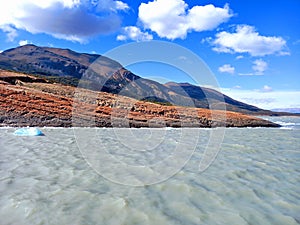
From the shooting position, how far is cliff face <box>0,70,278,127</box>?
30.0 metres

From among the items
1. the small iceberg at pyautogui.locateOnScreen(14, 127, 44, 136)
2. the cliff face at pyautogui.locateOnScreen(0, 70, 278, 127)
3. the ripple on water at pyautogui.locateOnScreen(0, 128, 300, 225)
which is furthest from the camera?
the cliff face at pyautogui.locateOnScreen(0, 70, 278, 127)

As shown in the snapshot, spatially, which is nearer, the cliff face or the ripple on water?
the ripple on water

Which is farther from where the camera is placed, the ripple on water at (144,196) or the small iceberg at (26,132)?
the small iceberg at (26,132)

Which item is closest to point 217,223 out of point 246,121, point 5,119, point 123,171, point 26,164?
point 123,171

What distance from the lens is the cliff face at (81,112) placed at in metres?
30.0

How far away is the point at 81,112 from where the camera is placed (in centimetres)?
3494

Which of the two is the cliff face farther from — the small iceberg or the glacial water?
the glacial water

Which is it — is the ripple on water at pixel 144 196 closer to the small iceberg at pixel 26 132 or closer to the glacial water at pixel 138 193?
the glacial water at pixel 138 193

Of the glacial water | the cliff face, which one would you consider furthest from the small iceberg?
the cliff face

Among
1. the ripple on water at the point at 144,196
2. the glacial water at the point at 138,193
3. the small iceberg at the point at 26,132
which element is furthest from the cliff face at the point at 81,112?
the ripple on water at the point at 144,196

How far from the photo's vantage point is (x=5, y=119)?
28094mm

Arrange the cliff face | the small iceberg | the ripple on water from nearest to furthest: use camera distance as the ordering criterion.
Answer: the ripple on water, the small iceberg, the cliff face

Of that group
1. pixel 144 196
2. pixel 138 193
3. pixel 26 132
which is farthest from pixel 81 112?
pixel 144 196

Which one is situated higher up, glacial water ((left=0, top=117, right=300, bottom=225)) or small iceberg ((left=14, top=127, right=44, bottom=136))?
glacial water ((left=0, top=117, right=300, bottom=225))
